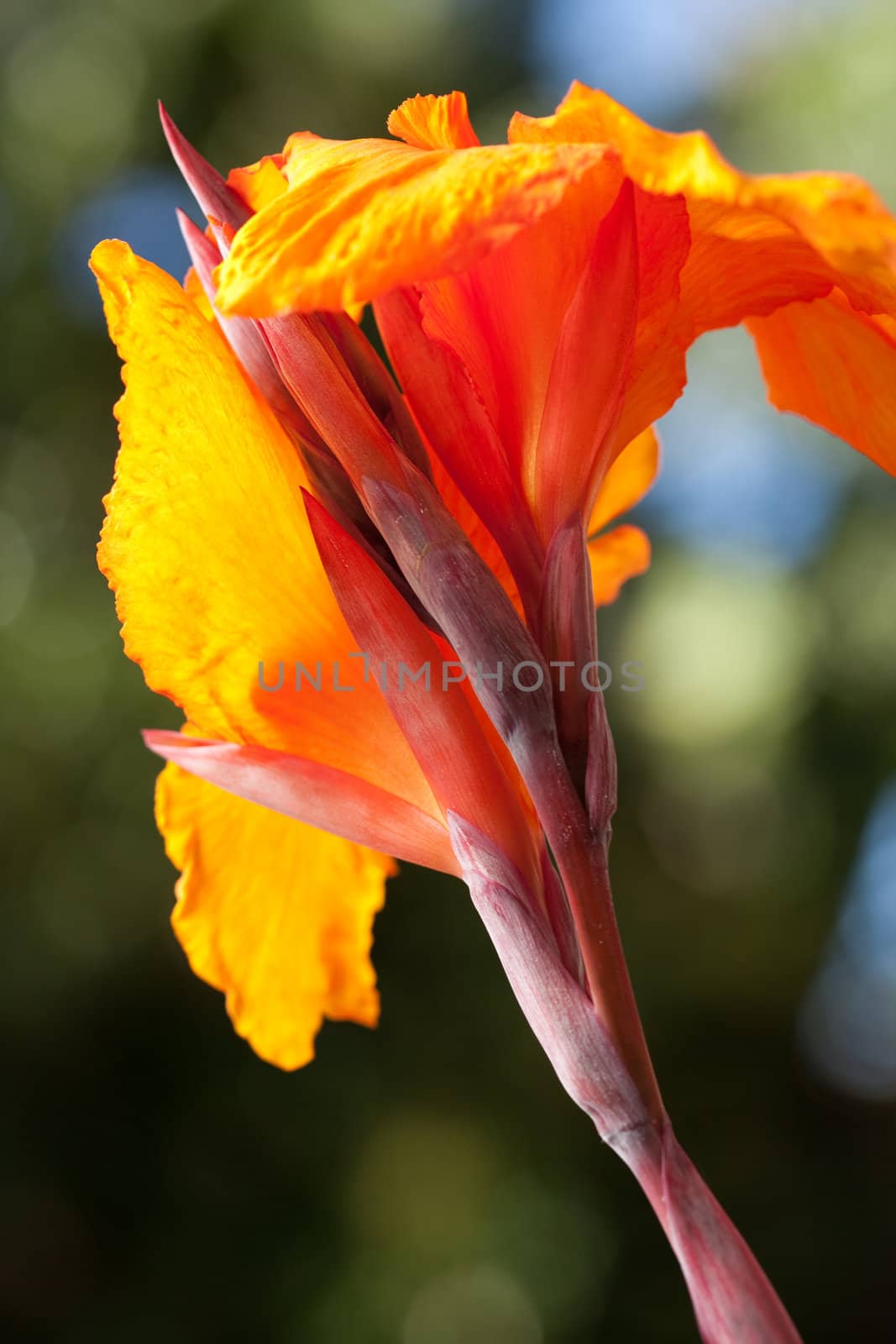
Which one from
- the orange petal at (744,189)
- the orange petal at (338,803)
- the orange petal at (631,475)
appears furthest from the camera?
the orange petal at (631,475)

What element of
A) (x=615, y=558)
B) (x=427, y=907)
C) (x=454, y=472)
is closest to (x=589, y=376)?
(x=454, y=472)

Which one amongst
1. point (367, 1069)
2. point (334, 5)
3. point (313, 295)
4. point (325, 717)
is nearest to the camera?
point (313, 295)

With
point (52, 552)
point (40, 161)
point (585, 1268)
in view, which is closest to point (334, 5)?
point (40, 161)

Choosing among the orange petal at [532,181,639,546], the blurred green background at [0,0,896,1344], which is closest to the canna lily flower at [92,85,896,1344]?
the orange petal at [532,181,639,546]

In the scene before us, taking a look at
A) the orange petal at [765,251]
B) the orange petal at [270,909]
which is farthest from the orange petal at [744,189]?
the orange petal at [270,909]

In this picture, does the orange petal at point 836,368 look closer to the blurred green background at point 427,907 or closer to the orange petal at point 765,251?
the orange petal at point 765,251

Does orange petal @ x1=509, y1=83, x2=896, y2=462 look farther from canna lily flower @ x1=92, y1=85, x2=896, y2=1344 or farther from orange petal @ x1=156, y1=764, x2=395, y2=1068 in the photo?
orange petal @ x1=156, y1=764, x2=395, y2=1068

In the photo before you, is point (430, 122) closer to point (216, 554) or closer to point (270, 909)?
point (216, 554)

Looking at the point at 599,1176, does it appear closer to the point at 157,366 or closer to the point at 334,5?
the point at 157,366
